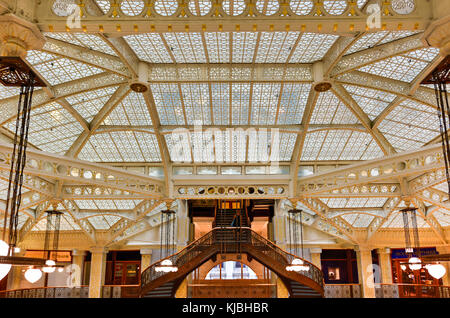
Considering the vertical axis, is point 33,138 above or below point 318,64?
below

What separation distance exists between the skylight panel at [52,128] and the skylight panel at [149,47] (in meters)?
4.71

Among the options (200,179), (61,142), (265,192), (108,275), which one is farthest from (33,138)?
(108,275)

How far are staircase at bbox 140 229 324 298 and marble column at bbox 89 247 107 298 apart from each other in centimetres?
561

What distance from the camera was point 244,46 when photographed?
498 inches

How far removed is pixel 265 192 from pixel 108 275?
16790 millimetres

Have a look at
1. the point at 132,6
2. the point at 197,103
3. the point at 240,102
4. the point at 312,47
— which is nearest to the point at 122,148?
the point at 197,103

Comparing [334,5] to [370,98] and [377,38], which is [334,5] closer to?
[377,38]

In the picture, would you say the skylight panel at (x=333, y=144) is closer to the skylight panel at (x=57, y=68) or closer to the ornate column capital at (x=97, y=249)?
the skylight panel at (x=57, y=68)

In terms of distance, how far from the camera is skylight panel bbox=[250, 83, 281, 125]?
15156 mm

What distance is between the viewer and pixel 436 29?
21.4 ft

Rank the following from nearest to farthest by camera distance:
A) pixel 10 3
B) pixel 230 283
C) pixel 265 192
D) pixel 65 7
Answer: pixel 10 3, pixel 65 7, pixel 265 192, pixel 230 283

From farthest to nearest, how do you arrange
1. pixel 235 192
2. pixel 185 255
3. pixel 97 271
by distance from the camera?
pixel 97 271 < pixel 185 255 < pixel 235 192

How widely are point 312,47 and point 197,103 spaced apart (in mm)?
5694
